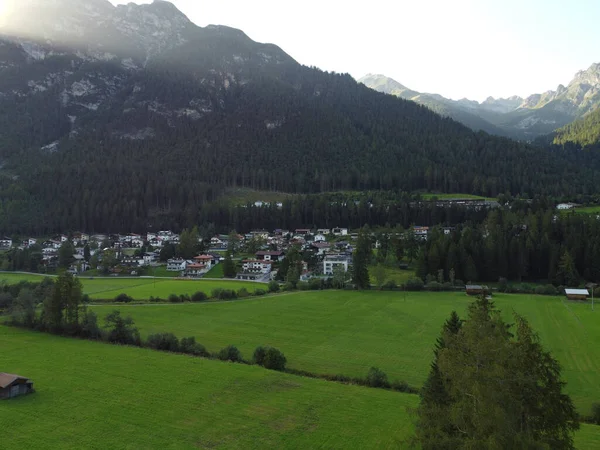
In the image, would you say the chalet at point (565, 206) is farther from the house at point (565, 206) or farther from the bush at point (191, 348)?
the bush at point (191, 348)

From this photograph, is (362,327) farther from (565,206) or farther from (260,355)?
(565,206)

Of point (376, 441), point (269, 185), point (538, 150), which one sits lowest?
point (376, 441)

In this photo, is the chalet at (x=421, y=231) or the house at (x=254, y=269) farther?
the chalet at (x=421, y=231)

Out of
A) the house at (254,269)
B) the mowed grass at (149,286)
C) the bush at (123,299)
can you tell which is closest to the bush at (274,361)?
the mowed grass at (149,286)

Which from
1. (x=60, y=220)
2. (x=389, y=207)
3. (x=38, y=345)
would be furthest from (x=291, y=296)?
(x=60, y=220)

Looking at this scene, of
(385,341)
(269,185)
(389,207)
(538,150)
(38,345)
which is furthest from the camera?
(538,150)

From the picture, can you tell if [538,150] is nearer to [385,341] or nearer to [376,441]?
[385,341]

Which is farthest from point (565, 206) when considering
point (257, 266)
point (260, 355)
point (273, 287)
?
point (260, 355)

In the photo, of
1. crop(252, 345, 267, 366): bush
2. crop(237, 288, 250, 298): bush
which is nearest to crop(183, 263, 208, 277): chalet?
crop(237, 288, 250, 298): bush
